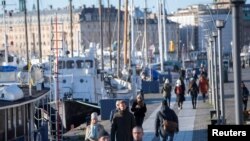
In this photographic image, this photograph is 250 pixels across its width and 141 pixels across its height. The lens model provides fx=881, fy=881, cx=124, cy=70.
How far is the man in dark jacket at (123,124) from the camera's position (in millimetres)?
18000

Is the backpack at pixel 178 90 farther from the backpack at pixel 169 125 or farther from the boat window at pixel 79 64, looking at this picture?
the backpack at pixel 169 125

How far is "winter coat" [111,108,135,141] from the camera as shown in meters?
18.0

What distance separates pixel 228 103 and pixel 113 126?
23.1m

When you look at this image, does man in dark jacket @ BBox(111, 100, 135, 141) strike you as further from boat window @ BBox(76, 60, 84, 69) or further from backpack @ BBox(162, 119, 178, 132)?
boat window @ BBox(76, 60, 84, 69)

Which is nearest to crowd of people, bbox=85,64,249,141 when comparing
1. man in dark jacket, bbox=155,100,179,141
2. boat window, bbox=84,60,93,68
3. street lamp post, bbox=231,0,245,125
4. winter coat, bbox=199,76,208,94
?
man in dark jacket, bbox=155,100,179,141

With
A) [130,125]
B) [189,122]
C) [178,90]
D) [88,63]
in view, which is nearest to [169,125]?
[130,125]

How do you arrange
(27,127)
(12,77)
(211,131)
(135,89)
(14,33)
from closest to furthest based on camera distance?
(211,131), (27,127), (12,77), (135,89), (14,33)

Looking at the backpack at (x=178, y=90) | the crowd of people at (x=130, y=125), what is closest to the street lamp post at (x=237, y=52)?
the crowd of people at (x=130, y=125)

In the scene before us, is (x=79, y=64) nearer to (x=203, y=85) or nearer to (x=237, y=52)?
(x=203, y=85)

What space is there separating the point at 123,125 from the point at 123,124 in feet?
0.09

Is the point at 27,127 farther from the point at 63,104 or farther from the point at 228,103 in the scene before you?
the point at 228,103

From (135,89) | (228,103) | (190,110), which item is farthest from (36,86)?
(135,89)

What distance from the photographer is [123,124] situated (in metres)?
18.1

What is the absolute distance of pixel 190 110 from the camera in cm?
3697
